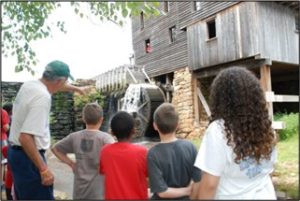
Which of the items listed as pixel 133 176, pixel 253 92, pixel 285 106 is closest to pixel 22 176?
pixel 133 176

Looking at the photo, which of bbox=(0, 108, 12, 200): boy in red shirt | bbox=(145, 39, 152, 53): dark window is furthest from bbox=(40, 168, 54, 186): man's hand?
bbox=(145, 39, 152, 53): dark window

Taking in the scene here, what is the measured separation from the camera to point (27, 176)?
246cm

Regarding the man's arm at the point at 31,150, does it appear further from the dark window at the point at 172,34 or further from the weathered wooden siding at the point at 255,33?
the dark window at the point at 172,34

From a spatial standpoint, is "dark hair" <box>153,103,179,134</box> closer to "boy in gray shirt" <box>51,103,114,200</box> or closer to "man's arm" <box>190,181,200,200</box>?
"man's arm" <box>190,181,200,200</box>

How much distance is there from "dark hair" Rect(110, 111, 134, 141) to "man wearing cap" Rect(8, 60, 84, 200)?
42cm

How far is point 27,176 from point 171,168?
1010 millimetres

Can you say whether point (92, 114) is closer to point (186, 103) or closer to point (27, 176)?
point (27, 176)

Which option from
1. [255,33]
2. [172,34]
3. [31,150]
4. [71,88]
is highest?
[172,34]

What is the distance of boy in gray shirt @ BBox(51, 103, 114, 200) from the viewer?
8.43ft

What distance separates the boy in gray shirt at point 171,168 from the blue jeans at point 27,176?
828mm

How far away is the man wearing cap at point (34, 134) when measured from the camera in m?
2.24

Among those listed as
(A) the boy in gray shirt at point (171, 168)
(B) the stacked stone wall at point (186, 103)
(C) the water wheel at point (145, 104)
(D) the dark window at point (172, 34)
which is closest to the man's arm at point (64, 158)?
(A) the boy in gray shirt at point (171, 168)

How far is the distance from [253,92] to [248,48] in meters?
9.74

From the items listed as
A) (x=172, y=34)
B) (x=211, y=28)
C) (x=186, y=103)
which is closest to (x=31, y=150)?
(x=211, y=28)
